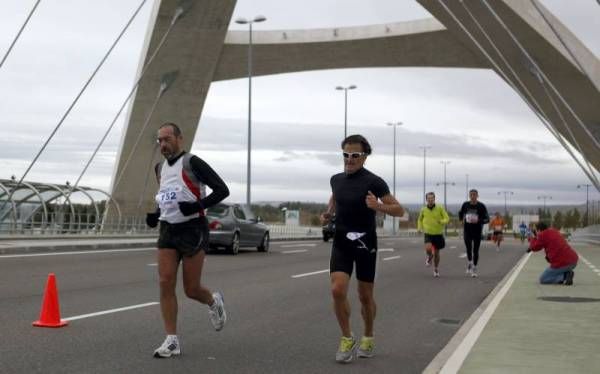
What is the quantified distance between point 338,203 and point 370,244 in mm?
406

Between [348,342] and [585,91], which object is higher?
[585,91]

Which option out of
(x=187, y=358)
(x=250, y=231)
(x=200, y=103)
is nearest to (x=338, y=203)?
(x=187, y=358)

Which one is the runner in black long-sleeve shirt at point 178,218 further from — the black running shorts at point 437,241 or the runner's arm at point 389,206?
the black running shorts at point 437,241

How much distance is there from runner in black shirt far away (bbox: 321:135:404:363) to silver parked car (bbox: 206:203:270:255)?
1451 cm

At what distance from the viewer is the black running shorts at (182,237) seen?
20.4 feet

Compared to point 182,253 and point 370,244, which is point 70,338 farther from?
point 370,244

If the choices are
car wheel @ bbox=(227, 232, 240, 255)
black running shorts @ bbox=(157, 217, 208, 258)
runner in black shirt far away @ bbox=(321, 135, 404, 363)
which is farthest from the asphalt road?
car wheel @ bbox=(227, 232, 240, 255)

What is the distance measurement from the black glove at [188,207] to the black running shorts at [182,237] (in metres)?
0.15

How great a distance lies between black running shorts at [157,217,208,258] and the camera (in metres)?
6.21

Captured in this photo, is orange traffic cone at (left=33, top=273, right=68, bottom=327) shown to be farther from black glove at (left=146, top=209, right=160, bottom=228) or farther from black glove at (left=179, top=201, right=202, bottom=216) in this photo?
black glove at (left=179, top=201, right=202, bottom=216)

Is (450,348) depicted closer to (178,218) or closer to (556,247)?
(178,218)

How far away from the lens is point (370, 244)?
6223 mm

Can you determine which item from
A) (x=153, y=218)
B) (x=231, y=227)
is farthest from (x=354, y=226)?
(x=231, y=227)

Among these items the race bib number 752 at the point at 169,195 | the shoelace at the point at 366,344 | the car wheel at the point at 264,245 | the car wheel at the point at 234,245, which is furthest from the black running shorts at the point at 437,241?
the race bib number 752 at the point at 169,195
